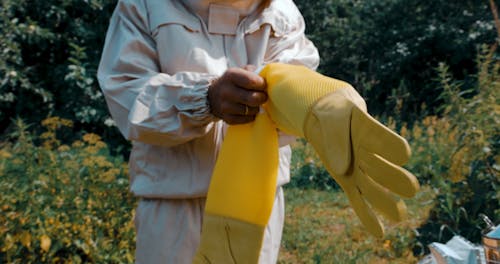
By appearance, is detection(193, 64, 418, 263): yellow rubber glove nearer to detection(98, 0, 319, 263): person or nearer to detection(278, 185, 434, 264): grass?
detection(98, 0, 319, 263): person

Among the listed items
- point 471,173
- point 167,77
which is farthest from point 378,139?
point 471,173

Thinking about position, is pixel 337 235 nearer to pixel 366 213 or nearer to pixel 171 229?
pixel 171 229

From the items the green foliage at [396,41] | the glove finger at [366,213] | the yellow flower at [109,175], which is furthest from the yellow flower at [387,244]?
the green foliage at [396,41]

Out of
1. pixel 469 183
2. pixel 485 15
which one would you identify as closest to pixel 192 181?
pixel 469 183

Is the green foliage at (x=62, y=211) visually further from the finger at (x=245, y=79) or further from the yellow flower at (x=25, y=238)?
the finger at (x=245, y=79)

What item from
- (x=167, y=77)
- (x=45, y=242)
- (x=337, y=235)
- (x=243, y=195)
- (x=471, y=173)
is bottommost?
(x=337, y=235)

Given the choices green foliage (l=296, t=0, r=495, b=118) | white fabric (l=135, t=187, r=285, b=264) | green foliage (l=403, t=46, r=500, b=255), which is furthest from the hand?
green foliage (l=296, t=0, r=495, b=118)

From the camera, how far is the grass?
3758 millimetres

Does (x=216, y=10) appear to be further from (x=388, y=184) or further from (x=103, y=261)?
(x=103, y=261)

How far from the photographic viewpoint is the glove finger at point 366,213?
122 centimetres

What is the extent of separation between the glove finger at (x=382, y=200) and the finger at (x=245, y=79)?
368 mm

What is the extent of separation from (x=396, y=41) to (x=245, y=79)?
28.4 ft

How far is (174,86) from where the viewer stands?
5.19ft

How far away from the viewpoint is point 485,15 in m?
9.02
